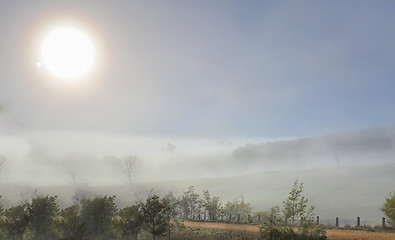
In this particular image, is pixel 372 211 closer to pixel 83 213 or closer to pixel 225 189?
pixel 225 189

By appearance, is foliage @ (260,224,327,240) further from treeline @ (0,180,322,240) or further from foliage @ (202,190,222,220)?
foliage @ (202,190,222,220)

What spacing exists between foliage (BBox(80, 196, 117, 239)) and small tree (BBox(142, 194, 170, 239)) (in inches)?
Answer: 87.9

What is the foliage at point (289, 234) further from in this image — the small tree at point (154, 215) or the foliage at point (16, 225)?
the foliage at point (16, 225)

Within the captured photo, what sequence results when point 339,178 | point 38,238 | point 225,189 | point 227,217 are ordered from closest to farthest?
1. point 38,238
2. point 227,217
3. point 225,189
4. point 339,178

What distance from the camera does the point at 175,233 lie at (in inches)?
885

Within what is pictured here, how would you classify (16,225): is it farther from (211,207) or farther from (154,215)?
(211,207)

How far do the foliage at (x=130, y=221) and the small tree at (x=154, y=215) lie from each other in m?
0.56

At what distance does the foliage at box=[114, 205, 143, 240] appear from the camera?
61.0 ft

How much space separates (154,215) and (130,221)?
1.69 metres

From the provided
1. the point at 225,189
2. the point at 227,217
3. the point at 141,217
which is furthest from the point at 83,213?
the point at 225,189

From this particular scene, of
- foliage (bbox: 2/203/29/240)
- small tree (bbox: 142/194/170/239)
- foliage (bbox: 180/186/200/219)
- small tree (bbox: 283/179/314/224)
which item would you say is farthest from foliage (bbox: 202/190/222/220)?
foliage (bbox: 2/203/29/240)

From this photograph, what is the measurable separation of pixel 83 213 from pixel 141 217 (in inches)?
146

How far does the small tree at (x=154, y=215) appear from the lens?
19.5 m

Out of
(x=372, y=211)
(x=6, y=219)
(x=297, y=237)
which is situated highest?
(x=6, y=219)
